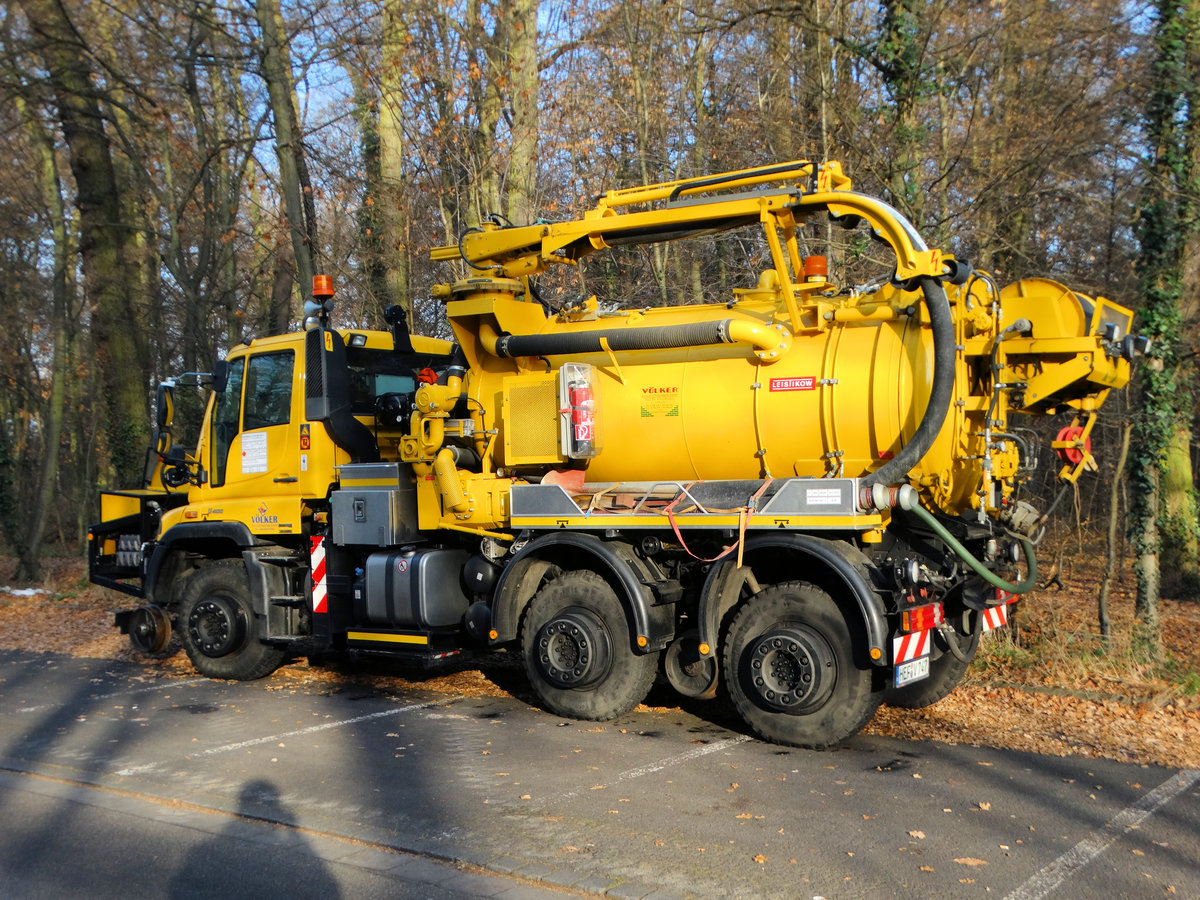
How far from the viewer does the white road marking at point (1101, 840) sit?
4520 mm

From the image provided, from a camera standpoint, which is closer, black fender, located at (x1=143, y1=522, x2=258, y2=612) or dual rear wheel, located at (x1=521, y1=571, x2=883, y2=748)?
dual rear wheel, located at (x1=521, y1=571, x2=883, y2=748)

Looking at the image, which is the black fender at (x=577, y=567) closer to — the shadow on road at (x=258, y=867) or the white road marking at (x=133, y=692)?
the shadow on road at (x=258, y=867)

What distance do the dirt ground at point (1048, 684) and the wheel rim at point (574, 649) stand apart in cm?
107

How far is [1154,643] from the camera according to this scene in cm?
927

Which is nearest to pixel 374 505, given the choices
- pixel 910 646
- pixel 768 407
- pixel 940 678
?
pixel 768 407

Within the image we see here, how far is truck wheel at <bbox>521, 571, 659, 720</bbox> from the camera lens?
7.65 meters

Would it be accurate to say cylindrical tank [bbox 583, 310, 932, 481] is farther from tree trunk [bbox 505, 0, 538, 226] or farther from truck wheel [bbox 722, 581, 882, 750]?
tree trunk [bbox 505, 0, 538, 226]

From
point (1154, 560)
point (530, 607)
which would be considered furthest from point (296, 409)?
point (1154, 560)

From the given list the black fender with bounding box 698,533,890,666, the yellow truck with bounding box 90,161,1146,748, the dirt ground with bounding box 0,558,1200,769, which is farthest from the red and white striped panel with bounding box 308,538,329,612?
the black fender with bounding box 698,533,890,666

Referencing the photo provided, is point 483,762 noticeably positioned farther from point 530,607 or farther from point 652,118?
point 652,118

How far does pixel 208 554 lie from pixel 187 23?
30.9 ft

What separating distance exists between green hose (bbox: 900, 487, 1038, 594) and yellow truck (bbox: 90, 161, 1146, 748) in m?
0.03

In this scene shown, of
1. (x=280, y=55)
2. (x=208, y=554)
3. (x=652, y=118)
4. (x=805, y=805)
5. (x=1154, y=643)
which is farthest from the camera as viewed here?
(x=652, y=118)

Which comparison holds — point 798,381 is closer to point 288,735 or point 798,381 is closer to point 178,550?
point 288,735
